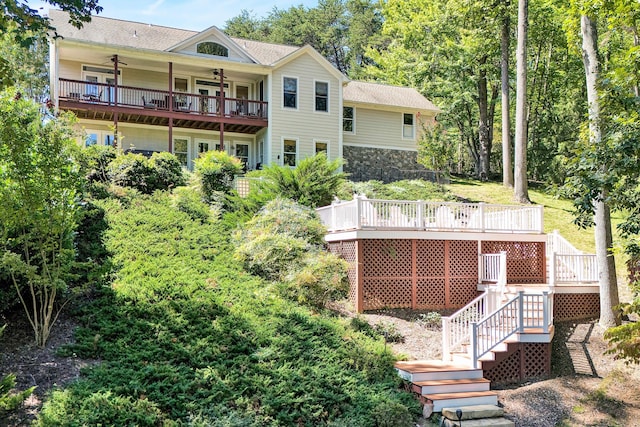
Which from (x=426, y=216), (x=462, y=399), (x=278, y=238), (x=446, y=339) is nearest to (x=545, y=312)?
(x=446, y=339)

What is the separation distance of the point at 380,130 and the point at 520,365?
17.5m

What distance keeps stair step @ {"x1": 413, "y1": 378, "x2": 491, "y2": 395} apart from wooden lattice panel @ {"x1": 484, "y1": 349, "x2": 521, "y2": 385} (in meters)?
0.72

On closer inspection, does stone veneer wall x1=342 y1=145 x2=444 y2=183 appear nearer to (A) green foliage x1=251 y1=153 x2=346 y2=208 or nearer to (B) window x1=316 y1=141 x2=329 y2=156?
(B) window x1=316 y1=141 x2=329 y2=156

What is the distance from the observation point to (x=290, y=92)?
23.5m

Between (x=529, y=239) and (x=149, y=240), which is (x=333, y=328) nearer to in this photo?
(x=149, y=240)

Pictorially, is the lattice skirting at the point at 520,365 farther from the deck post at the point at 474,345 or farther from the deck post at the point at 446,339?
the deck post at the point at 446,339

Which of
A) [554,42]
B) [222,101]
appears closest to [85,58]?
[222,101]

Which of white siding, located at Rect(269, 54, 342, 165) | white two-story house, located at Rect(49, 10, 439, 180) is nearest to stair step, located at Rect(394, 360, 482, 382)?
white two-story house, located at Rect(49, 10, 439, 180)

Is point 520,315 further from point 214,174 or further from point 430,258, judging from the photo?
point 214,174

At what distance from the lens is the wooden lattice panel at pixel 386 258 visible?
41.3ft

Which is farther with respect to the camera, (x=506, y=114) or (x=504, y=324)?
(x=506, y=114)

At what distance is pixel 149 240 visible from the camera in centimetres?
1284

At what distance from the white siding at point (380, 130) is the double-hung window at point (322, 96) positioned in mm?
1853

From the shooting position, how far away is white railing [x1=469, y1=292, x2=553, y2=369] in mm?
10023
